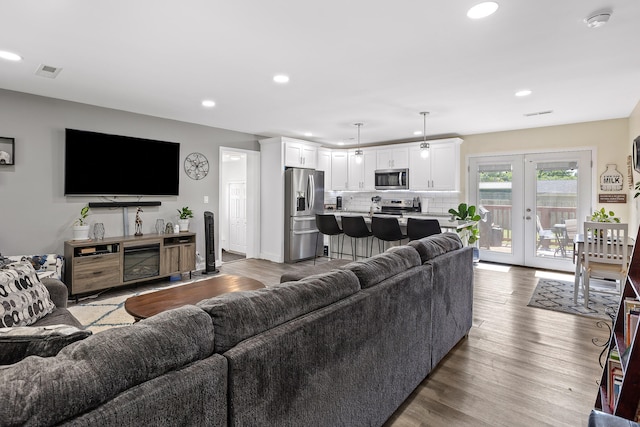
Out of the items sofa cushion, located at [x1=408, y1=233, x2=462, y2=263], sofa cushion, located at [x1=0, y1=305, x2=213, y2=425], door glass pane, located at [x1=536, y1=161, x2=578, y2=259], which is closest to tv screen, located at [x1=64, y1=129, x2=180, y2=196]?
sofa cushion, located at [x1=408, y1=233, x2=462, y2=263]

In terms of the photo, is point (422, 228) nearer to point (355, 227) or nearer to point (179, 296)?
point (355, 227)

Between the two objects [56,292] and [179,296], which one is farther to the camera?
[179,296]

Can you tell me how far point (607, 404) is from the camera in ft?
5.79

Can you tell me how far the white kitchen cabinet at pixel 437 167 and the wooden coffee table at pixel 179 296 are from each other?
4.44 meters

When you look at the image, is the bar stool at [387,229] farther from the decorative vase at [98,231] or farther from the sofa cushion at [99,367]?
the sofa cushion at [99,367]

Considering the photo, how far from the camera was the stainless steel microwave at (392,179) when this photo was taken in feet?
21.8

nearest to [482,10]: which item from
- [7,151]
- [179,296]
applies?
[179,296]

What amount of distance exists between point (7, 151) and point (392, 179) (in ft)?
19.3

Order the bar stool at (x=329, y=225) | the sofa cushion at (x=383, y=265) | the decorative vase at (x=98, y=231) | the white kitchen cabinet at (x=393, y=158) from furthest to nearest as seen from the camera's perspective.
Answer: the white kitchen cabinet at (x=393, y=158), the bar stool at (x=329, y=225), the decorative vase at (x=98, y=231), the sofa cushion at (x=383, y=265)

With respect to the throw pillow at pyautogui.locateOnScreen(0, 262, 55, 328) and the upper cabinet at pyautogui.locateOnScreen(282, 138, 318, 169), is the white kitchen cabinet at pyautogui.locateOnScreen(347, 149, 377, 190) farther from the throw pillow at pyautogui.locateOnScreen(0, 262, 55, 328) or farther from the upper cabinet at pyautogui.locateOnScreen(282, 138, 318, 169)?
the throw pillow at pyautogui.locateOnScreen(0, 262, 55, 328)

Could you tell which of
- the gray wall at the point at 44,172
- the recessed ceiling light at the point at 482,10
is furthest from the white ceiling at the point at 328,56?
the gray wall at the point at 44,172

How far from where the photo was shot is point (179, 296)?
265 cm

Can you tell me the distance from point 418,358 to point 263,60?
268 centimetres

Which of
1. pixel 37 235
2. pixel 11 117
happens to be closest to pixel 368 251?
pixel 37 235
